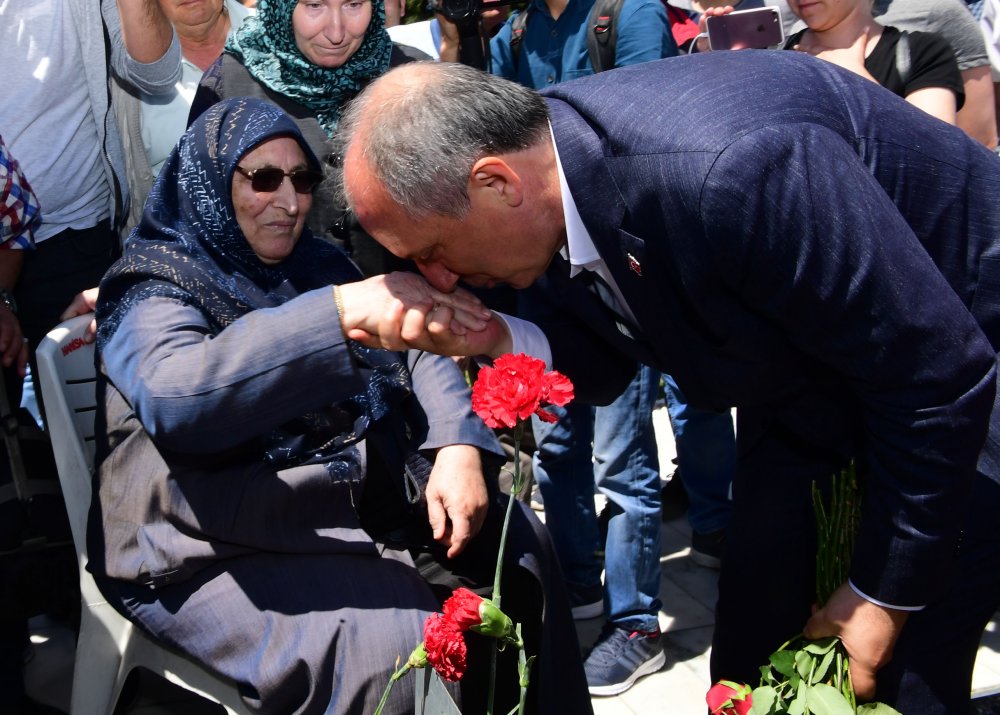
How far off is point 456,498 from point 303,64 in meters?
1.49

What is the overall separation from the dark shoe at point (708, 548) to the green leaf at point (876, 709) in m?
2.02

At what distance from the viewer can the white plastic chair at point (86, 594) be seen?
235 cm

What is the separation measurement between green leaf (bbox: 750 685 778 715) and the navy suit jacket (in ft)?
0.87

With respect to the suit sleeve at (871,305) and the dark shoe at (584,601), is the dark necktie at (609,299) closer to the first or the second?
the suit sleeve at (871,305)

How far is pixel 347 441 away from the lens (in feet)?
7.89

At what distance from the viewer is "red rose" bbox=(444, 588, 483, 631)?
146 cm

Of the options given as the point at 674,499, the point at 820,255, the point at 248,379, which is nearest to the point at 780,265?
the point at 820,255

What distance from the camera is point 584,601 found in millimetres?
3471

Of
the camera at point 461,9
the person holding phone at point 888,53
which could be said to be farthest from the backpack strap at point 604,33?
the person holding phone at point 888,53

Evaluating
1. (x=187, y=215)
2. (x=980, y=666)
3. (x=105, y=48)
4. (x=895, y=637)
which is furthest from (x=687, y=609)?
(x=105, y=48)

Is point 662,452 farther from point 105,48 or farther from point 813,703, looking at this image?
point 813,703

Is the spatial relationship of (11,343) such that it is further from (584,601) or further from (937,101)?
(937,101)

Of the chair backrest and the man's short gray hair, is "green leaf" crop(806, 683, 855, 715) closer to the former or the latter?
the man's short gray hair

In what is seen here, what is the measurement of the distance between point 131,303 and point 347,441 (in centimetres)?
55
